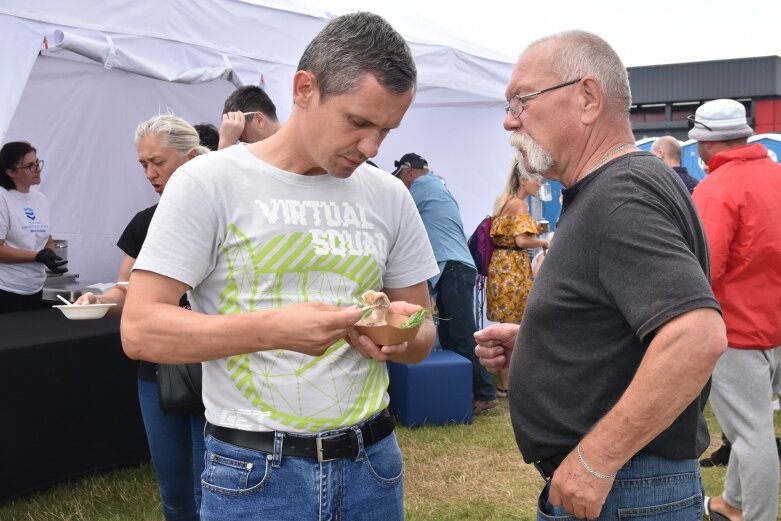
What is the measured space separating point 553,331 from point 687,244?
1.00 feet

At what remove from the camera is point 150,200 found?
6.91 meters

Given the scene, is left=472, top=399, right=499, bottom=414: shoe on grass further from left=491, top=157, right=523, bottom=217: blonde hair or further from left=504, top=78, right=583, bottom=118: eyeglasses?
left=504, top=78, right=583, bottom=118: eyeglasses

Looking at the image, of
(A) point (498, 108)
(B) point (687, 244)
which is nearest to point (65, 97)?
(A) point (498, 108)

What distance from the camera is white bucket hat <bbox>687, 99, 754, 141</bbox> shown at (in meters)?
3.66

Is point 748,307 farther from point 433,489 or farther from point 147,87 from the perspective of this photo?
point 147,87

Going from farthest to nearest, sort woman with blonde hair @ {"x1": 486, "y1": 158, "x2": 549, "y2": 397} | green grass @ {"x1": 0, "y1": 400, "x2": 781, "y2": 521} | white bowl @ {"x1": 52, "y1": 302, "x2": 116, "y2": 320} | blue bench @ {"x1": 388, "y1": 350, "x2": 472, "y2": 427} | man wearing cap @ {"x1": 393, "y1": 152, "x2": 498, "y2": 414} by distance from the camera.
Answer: woman with blonde hair @ {"x1": 486, "y1": 158, "x2": 549, "y2": 397} < man wearing cap @ {"x1": 393, "y1": 152, "x2": 498, "y2": 414} < blue bench @ {"x1": 388, "y1": 350, "x2": 472, "y2": 427} < green grass @ {"x1": 0, "y1": 400, "x2": 781, "y2": 521} < white bowl @ {"x1": 52, "y1": 302, "x2": 116, "y2": 320}

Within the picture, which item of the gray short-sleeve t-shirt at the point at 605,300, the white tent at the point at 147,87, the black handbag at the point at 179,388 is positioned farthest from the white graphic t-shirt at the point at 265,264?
the white tent at the point at 147,87

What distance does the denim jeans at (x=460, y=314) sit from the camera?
6.01m

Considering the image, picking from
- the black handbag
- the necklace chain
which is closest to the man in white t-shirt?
the necklace chain

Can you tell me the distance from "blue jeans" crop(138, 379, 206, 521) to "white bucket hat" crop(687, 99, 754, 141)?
2.61m

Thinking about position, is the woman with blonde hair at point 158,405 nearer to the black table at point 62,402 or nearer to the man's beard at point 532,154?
the black table at point 62,402

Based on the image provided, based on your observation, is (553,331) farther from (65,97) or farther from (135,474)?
(65,97)

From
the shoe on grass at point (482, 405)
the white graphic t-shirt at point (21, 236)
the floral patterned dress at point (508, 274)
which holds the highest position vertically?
the white graphic t-shirt at point (21, 236)

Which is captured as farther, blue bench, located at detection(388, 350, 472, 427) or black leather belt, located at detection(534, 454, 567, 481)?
blue bench, located at detection(388, 350, 472, 427)
